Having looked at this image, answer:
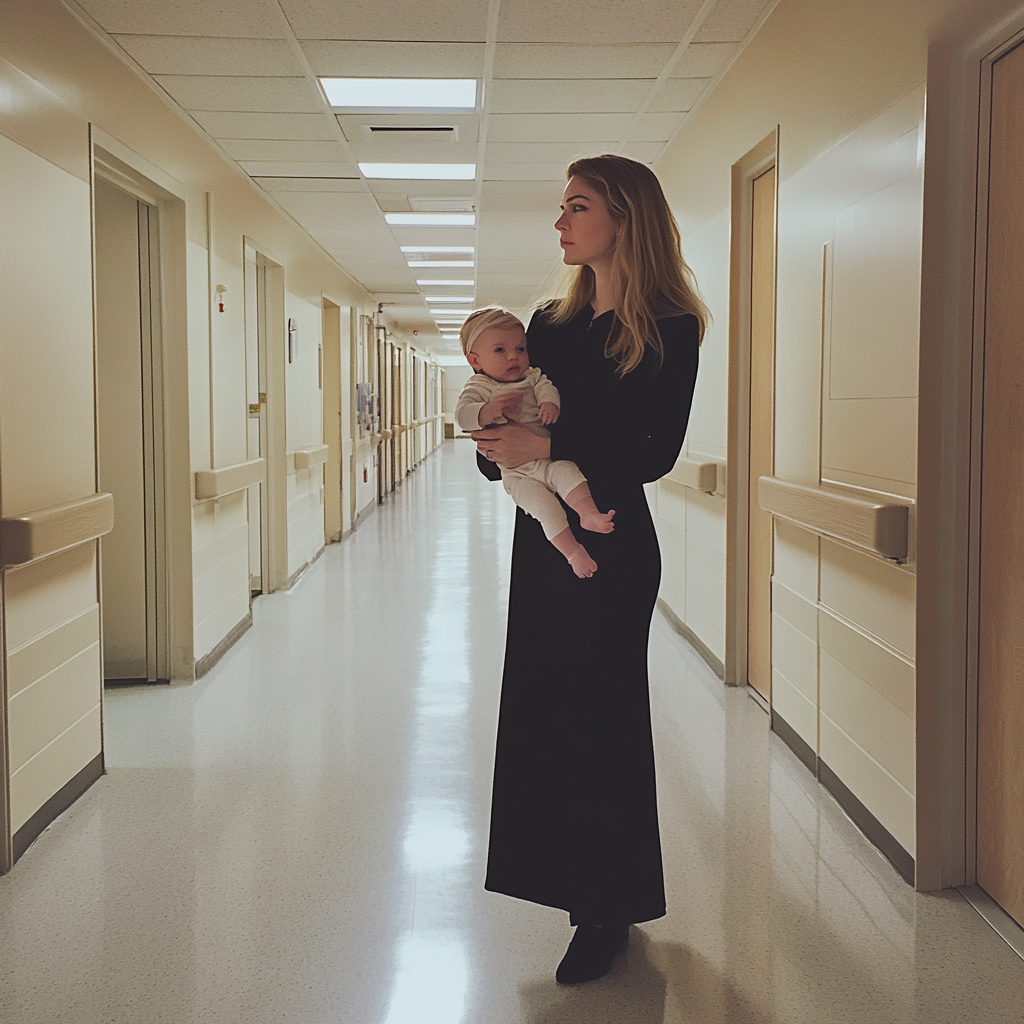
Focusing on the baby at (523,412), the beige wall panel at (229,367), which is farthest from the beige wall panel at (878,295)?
the beige wall panel at (229,367)

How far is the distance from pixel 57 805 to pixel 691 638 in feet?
11.1

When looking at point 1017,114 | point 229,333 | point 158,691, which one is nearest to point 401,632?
point 158,691

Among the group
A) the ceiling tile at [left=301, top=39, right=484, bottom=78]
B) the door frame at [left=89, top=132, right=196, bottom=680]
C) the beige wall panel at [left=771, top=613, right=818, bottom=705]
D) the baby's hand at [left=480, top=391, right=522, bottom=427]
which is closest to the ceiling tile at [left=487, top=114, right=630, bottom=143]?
the ceiling tile at [left=301, top=39, right=484, bottom=78]

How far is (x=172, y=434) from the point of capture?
4816mm

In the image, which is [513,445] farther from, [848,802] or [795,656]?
[795,656]

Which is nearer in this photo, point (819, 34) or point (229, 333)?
point (819, 34)

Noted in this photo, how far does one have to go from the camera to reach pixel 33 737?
3.05 metres

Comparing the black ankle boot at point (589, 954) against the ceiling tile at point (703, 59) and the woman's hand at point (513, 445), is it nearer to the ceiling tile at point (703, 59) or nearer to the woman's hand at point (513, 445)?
the woman's hand at point (513, 445)

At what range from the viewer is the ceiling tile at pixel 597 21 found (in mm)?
3639

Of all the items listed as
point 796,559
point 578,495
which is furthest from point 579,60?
point 578,495

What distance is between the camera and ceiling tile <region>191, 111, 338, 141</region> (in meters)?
4.91

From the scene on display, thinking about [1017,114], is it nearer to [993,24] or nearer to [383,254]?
[993,24]

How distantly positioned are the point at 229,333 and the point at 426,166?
4.84ft

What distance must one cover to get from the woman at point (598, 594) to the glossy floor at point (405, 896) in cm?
24
